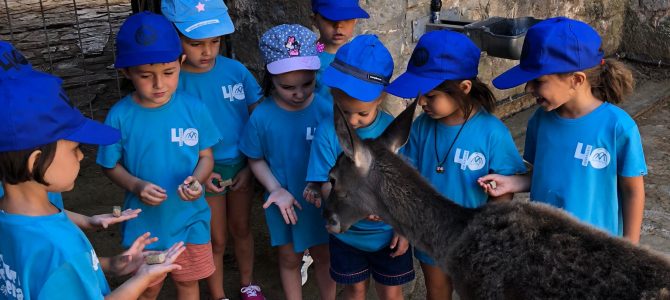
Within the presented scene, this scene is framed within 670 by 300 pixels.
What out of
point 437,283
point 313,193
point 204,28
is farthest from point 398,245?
point 204,28

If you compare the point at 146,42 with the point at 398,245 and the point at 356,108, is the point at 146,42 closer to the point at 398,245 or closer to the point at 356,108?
the point at 356,108

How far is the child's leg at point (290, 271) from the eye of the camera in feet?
13.2

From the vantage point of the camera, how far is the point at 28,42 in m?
11.2

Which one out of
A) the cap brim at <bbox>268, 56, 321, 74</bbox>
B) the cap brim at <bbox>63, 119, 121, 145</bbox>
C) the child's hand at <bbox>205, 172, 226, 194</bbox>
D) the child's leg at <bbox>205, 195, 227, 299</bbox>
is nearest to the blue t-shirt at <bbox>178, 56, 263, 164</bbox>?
the child's hand at <bbox>205, 172, 226, 194</bbox>

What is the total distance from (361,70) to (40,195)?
5.38 feet

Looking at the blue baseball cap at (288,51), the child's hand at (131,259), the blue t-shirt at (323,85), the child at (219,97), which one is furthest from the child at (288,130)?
the child's hand at (131,259)

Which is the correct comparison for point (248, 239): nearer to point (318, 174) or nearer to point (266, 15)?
point (318, 174)

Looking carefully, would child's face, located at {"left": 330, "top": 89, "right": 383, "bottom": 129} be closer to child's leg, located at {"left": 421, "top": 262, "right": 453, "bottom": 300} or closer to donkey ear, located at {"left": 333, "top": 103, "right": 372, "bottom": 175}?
donkey ear, located at {"left": 333, "top": 103, "right": 372, "bottom": 175}

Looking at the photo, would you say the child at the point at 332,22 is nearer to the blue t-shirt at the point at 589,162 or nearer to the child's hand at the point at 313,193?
the child's hand at the point at 313,193

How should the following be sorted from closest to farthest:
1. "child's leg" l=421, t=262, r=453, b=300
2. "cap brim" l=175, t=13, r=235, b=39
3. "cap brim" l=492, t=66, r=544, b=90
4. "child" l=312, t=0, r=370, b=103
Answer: "cap brim" l=492, t=66, r=544, b=90
"child's leg" l=421, t=262, r=453, b=300
"cap brim" l=175, t=13, r=235, b=39
"child" l=312, t=0, r=370, b=103

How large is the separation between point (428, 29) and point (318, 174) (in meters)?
2.92

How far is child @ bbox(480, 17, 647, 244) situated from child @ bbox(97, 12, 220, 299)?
1496 millimetres

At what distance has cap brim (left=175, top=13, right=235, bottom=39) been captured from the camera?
3906 millimetres

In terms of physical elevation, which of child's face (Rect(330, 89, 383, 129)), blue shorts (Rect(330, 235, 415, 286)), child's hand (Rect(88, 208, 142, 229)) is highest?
child's face (Rect(330, 89, 383, 129))
